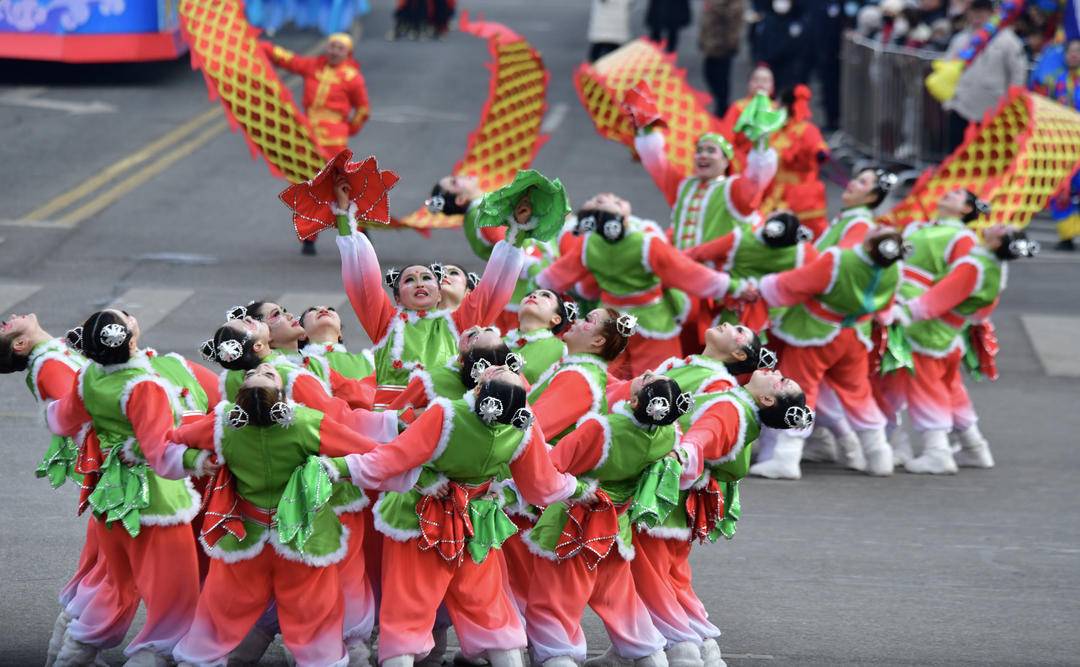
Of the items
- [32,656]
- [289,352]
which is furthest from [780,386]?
[32,656]

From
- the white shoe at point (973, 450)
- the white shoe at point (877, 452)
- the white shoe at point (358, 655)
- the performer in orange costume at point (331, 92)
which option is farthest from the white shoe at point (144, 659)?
the performer in orange costume at point (331, 92)

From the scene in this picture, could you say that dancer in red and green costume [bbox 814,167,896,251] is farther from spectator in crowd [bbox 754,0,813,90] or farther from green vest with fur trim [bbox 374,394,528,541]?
spectator in crowd [bbox 754,0,813,90]

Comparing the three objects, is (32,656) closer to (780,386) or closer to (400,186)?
(780,386)

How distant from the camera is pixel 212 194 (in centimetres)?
1873

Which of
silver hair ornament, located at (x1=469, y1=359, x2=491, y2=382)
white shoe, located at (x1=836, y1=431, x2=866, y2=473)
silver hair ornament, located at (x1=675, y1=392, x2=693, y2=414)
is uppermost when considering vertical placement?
silver hair ornament, located at (x1=469, y1=359, x2=491, y2=382)

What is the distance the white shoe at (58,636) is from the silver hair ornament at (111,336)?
3.76 ft

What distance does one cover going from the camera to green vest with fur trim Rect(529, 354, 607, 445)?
770cm

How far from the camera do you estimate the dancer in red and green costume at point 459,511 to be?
6.93 meters

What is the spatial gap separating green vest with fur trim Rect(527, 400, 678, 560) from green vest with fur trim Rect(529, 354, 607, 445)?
0.69 feet

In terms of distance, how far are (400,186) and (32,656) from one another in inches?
467

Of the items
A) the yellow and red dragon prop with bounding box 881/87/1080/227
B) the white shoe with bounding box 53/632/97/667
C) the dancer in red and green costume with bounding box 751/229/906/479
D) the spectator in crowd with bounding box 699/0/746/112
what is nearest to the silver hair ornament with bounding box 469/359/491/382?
the white shoe with bounding box 53/632/97/667

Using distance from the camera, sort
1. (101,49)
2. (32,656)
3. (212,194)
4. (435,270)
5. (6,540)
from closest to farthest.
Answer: (32,656)
(435,270)
(6,540)
(212,194)
(101,49)

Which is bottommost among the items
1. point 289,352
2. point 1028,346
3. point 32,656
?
point 1028,346

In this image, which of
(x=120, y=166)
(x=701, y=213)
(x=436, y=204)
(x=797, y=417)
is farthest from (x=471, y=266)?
(x=797, y=417)
